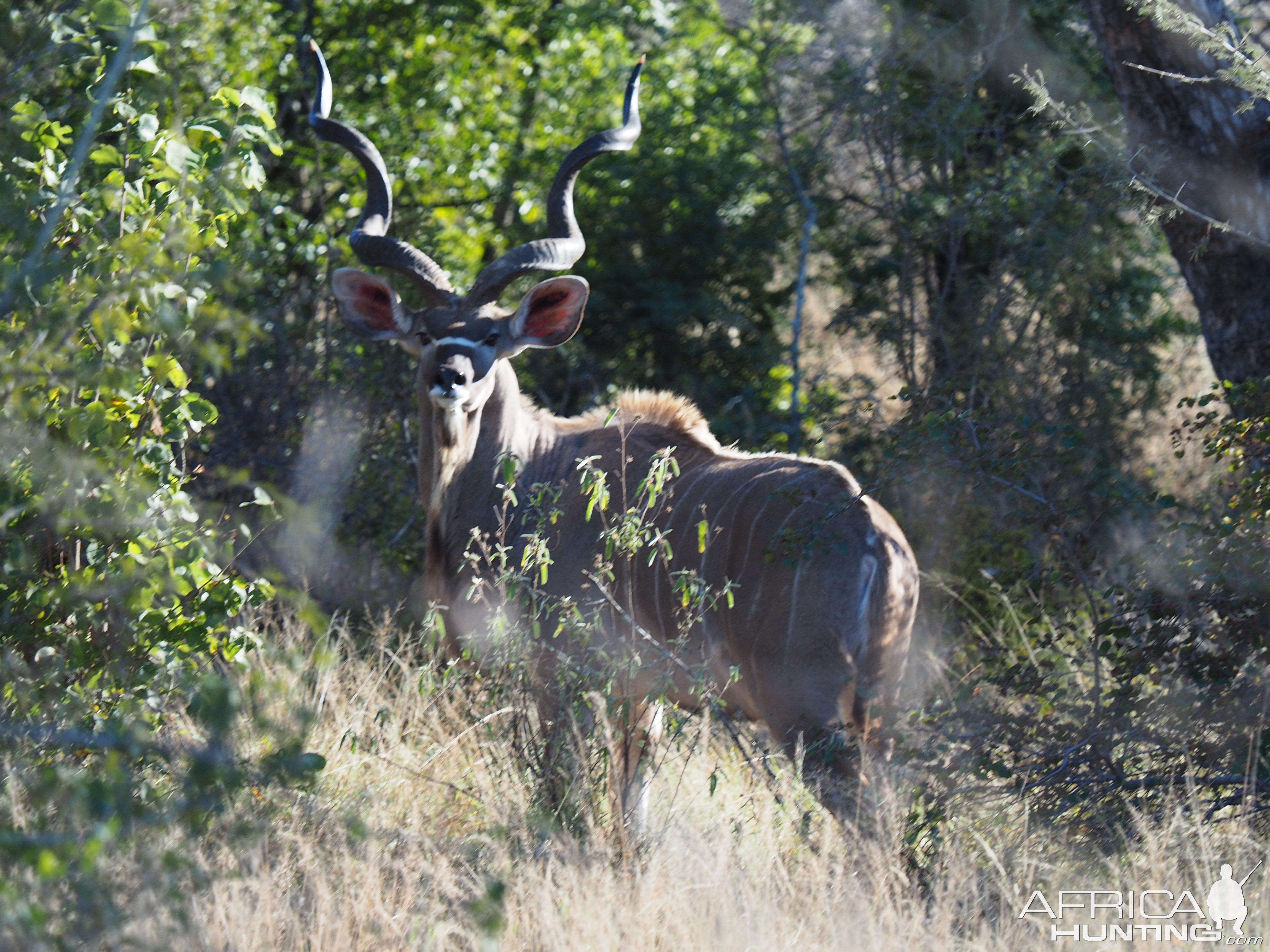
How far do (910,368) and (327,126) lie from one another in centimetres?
318

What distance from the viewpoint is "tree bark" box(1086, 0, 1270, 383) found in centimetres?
423

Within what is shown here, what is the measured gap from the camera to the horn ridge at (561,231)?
14.4ft

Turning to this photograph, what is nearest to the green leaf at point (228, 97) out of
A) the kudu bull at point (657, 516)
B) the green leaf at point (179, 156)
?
the green leaf at point (179, 156)

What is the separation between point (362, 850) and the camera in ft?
9.80

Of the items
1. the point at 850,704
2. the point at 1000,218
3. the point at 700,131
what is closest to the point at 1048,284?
the point at 1000,218

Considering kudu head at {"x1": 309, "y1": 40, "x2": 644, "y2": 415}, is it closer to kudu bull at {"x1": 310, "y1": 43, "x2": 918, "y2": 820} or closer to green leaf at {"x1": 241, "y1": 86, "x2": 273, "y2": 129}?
kudu bull at {"x1": 310, "y1": 43, "x2": 918, "y2": 820}

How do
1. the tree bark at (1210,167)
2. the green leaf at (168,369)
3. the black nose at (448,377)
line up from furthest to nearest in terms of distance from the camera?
the tree bark at (1210,167), the black nose at (448,377), the green leaf at (168,369)

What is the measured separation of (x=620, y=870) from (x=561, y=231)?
96.9 inches

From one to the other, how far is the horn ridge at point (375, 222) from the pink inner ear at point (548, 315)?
0.29 meters

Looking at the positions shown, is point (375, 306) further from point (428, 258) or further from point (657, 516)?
point (657, 516)

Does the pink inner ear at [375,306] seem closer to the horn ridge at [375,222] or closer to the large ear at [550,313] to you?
the horn ridge at [375,222]

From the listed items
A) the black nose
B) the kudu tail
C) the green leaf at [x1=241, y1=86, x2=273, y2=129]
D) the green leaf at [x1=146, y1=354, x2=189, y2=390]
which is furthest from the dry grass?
the green leaf at [x1=241, y1=86, x2=273, y2=129]

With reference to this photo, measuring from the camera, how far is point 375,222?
4516 millimetres

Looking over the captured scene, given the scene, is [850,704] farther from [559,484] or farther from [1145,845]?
[559,484]
